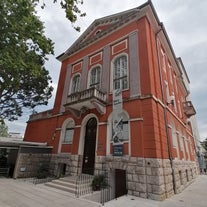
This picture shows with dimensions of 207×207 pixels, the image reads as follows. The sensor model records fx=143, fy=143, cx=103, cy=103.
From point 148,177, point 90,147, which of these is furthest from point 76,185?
point 148,177

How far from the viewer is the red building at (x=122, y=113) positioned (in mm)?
7406

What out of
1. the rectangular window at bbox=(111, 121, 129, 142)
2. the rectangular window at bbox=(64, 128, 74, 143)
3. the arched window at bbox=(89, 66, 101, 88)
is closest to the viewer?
the rectangular window at bbox=(111, 121, 129, 142)

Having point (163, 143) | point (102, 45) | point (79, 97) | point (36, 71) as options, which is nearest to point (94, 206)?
point (163, 143)

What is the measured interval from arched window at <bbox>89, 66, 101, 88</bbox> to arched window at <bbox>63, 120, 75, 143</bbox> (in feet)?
11.7

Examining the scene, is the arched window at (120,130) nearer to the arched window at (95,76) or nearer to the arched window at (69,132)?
the arched window at (95,76)

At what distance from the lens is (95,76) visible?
12211mm

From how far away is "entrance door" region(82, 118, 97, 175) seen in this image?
9688mm

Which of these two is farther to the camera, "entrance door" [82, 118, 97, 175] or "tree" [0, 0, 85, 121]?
"entrance door" [82, 118, 97, 175]

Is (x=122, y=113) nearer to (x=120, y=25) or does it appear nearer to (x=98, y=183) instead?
(x=98, y=183)

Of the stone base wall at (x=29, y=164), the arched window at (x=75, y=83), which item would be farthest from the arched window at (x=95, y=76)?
the stone base wall at (x=29, y=164)

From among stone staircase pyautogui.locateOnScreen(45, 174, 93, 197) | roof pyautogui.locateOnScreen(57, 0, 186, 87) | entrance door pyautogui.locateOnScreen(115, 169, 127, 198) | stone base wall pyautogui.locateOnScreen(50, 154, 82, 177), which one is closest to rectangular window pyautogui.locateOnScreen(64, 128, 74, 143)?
stone base wall pyautogui.locateOnScreen(50, 154, 82, 177)

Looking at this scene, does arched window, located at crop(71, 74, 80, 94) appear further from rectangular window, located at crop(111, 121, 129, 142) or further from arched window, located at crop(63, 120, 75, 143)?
rectangular window, located at crop(111, 121, 129, 142)

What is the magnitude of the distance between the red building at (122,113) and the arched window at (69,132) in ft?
0.27

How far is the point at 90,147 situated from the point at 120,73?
5727mm
